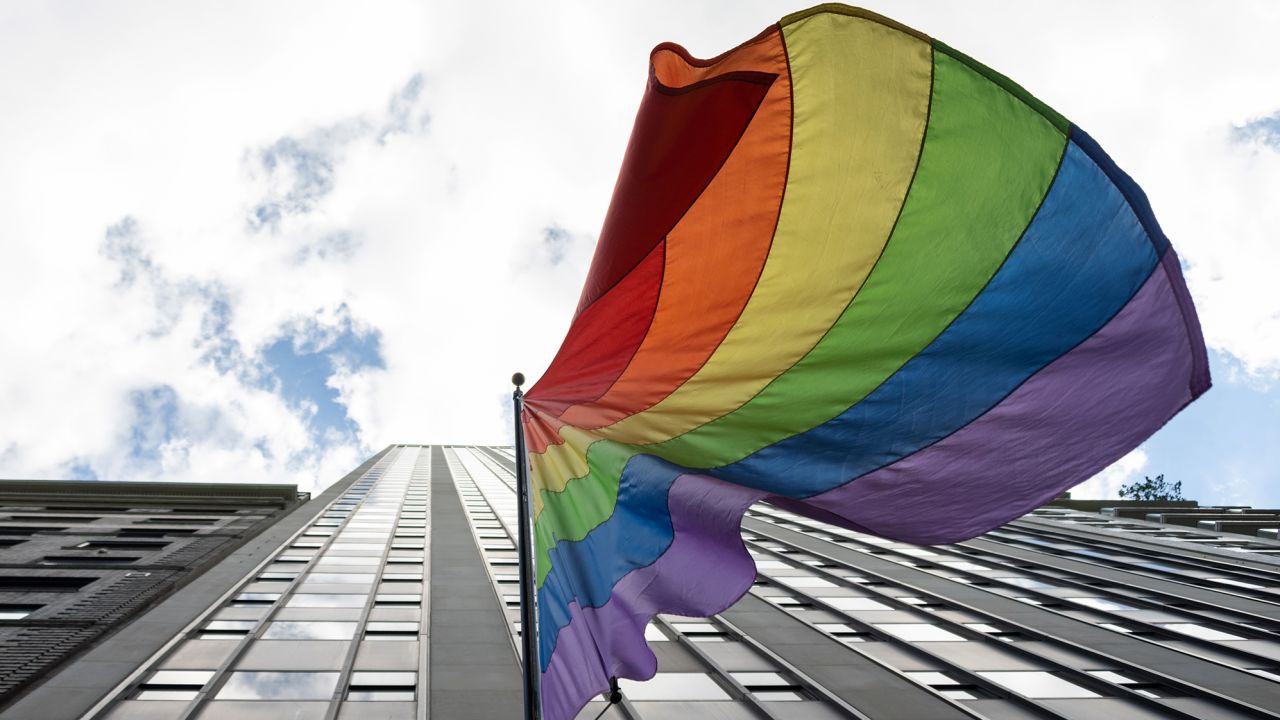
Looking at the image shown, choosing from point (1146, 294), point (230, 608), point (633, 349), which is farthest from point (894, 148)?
point (230, 608)

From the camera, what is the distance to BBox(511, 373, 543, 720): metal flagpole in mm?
5762

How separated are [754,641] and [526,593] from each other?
43.3 feet

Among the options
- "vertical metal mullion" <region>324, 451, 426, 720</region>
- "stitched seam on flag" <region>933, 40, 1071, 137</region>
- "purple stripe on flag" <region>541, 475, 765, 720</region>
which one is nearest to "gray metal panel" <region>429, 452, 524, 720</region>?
"vertical metal mullion" <region>324, 451, 426, 720</region>

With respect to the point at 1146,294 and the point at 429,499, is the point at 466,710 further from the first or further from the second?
the point at 429,499

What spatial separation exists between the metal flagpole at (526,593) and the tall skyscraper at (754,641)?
26.7 feet

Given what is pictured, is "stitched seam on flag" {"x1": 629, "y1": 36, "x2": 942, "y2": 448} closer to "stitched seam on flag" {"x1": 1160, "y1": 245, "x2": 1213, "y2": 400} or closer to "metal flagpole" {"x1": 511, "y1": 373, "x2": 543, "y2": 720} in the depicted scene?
"stitched seam on flag" {"x1": 1160, "y1": 245, "x2": 1213, "y2": 400}

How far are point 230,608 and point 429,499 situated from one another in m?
22.9

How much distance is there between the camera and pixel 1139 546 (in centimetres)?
3525

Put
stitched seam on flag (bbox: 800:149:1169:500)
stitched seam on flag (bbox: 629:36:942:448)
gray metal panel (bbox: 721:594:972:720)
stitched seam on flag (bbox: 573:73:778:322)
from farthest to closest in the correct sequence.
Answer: gray metal panel (bbox: 721:594:972:720), stitched seam on flag (bbox: 573:73:778:322), stitched seam on flag (bbox: 629:36:942:448), stitched seam on flag (bbox: 800:149:1169:500)

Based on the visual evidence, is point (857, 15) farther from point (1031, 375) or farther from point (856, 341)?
point (1031, 375)

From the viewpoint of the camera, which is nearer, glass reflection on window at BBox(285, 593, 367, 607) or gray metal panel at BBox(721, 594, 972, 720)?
gray metal panel at BBox(721, 594, 972, 720)

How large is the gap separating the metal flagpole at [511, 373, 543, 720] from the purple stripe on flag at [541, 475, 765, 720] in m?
0.19

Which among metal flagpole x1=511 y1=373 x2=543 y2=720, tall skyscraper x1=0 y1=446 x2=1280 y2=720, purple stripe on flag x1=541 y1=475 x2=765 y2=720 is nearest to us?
metal flagpole x1=511 y1=373 x2=543 y2=720

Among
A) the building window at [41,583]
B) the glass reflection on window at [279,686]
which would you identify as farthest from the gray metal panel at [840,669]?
the building window at [41,583]
